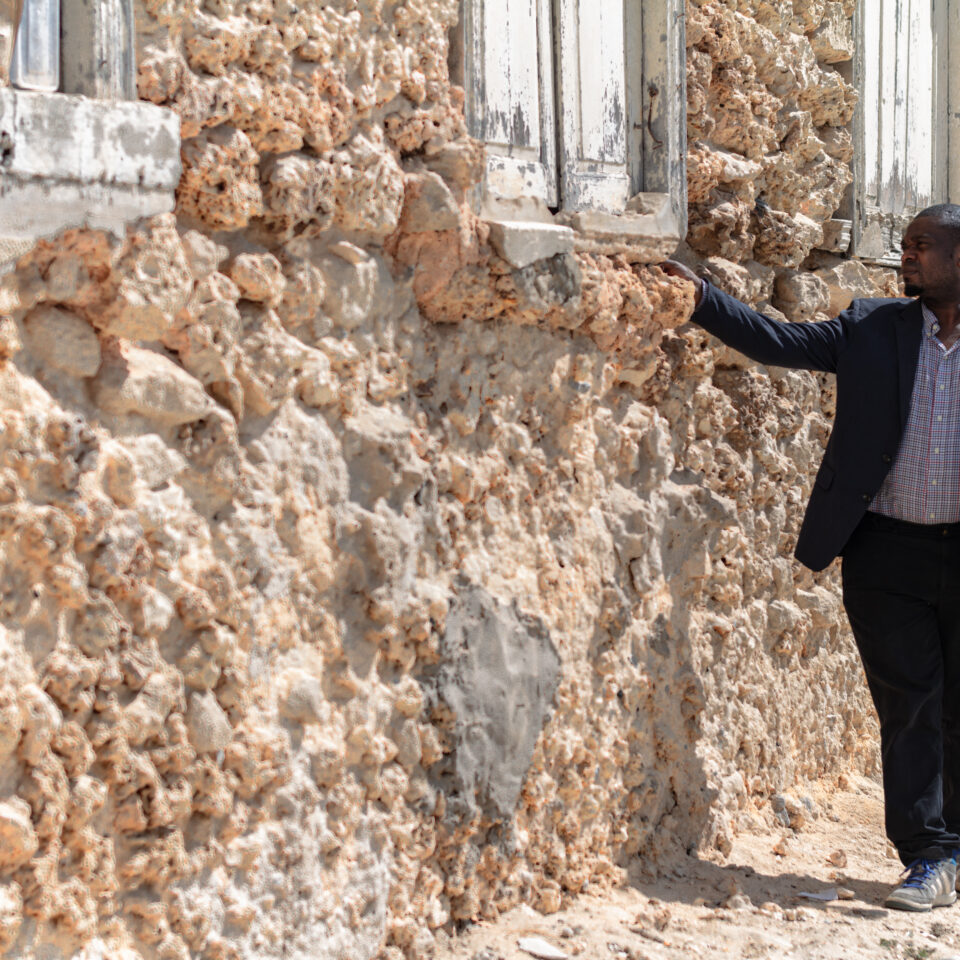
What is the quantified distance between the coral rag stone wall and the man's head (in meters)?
0.57

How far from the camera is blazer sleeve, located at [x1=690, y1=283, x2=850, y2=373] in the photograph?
3404 mm

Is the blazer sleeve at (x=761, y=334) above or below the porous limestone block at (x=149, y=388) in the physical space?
above

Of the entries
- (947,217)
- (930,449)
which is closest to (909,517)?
(930,449)

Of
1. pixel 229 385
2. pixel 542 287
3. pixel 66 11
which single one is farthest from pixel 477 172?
pixel 66 11

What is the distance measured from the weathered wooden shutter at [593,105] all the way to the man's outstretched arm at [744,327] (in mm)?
286

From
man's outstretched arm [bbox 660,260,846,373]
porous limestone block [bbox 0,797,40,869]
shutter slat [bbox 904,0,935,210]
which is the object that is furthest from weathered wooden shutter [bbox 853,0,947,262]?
porous limestone block [bbox 0,797,40,869]

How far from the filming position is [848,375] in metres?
3.47

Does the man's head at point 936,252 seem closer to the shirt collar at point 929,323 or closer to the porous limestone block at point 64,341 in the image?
the shirt collar at point 929,323

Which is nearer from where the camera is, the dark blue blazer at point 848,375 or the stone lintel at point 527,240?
the stone lintel at point 527,240

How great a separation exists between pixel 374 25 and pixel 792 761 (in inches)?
104

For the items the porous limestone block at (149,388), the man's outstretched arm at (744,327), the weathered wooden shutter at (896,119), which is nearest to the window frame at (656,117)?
the man's outstretched arm at (744,327)

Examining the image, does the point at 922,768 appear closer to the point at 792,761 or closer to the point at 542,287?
the point at 792,761

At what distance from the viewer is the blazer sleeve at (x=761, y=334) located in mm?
3404

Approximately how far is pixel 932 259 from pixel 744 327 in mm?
523
